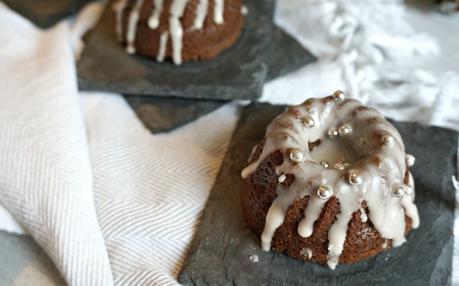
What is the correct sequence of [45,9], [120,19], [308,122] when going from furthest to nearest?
[45,9]
[120,19]
[308,122]

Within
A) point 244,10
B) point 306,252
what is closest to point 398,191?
point 306,252

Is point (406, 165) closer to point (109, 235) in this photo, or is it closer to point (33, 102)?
point (109, 235)

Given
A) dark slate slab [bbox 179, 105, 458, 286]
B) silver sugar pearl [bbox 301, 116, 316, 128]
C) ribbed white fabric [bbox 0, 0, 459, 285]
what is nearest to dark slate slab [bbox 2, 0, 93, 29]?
ribbed white fabric [bbox 0, 0, 459, 285]

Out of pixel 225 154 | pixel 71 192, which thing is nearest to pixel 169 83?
pixel 225 154

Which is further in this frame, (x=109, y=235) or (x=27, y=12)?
(x=27, y=12)

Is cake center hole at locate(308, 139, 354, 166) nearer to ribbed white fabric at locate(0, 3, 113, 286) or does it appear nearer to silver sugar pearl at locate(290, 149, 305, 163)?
silver sugar pearl at locate(290, 149, 305, 163)

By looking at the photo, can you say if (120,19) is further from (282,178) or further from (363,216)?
(363,216)

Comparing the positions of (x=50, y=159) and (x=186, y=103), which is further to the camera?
(x=186, y=103)
